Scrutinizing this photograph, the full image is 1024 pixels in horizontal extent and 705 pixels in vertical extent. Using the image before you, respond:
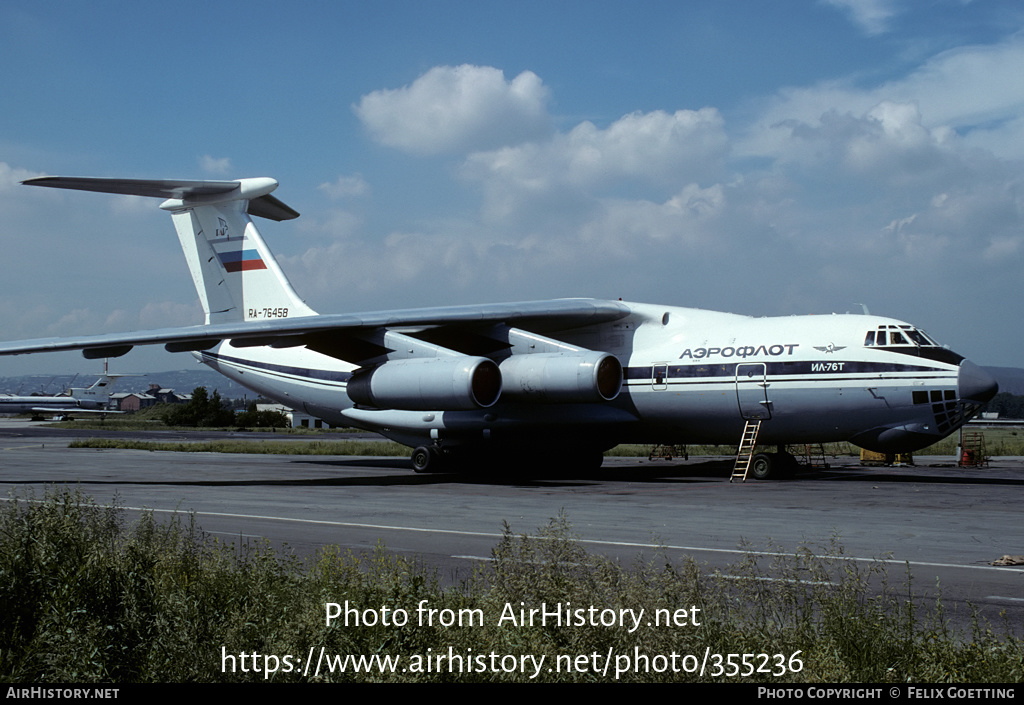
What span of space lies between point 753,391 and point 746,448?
126 centimetres

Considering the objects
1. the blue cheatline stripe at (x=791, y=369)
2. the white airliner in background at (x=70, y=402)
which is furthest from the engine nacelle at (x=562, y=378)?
the white airliner in background at (x=70, y=402)

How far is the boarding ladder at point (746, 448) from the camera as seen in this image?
1852cm

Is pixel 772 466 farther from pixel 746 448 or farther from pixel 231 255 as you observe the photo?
pixel 231 255

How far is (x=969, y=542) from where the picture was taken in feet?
31.8

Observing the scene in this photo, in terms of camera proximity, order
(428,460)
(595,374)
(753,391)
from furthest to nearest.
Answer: (428,460) → (753,391) → (595,374)

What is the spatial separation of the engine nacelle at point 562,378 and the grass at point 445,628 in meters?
11.4

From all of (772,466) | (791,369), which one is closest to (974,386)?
(791,369)

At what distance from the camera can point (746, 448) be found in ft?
61.5

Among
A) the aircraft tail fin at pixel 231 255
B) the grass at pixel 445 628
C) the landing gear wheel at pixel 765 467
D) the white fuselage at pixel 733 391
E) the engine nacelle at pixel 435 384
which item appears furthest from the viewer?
the aircraft tail fin at pixel 231 255

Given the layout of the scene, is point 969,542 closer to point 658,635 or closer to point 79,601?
point 658,635

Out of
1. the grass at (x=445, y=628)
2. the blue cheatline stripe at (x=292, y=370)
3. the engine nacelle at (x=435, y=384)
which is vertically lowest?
the grass at (x=445, y=628)

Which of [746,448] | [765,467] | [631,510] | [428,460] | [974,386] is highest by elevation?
[974,386]

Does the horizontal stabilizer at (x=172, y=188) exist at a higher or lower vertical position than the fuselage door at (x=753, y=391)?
higher

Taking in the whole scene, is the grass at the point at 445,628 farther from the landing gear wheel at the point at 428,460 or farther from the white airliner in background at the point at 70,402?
the white airliner in background at the point at 70,402
